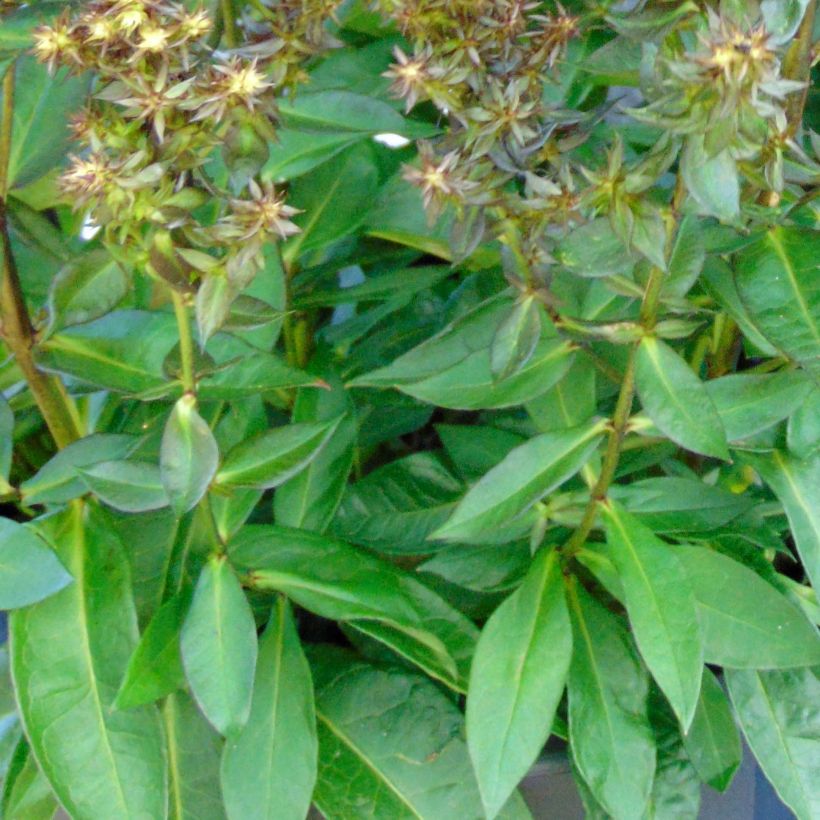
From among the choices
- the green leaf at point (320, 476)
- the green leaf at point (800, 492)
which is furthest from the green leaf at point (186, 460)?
the green leaf at point (800, 492)

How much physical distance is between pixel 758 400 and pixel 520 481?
0.15 metres

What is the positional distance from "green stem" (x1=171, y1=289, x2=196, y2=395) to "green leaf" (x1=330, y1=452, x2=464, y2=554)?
0.78 ft

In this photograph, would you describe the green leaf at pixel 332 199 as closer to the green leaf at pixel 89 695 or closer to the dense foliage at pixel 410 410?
the dense foliage at pixel 410 410

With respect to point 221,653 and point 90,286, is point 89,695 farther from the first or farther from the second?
point 90,286

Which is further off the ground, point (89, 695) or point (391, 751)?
point (89, 695)

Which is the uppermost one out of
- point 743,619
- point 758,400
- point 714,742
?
point 758,400

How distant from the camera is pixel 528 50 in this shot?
1.66ft

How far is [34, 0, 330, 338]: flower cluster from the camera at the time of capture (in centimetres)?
44

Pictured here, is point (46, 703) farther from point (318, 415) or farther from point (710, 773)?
point (710, 773)

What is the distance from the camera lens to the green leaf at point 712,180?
1.44ft

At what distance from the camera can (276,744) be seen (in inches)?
26.7

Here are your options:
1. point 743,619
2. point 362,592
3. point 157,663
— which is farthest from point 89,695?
point 743,619

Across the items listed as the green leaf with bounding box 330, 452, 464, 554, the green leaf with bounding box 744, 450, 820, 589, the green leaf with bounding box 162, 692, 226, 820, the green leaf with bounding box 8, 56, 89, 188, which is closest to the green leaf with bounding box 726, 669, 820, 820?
the green leaf with bounding box 744, 450, 820, 589

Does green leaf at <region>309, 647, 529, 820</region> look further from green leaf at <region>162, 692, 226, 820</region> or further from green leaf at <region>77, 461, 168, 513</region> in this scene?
green leaf at <region>77, 461, 168, 513</region>
